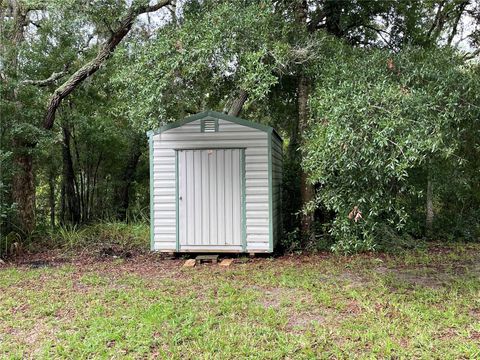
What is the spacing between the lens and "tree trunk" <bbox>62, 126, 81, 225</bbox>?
8961 mm

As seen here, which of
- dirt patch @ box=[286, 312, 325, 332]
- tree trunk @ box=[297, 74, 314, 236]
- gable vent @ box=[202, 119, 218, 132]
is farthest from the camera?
tree trunk @ box=[297, 74, 314, 236]

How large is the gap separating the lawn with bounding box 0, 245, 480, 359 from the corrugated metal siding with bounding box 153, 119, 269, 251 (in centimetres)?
49

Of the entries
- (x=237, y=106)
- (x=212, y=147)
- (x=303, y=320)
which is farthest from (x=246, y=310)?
(x=237, y=106)

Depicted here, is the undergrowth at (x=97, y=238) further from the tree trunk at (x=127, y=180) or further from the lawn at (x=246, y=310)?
the tree trunk at (x=127, y=180)

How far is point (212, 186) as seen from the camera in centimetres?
568

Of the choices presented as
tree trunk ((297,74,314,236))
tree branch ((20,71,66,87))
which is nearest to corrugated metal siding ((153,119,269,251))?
tree trunk ((297,74,314,236))

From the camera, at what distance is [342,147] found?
4.13 m

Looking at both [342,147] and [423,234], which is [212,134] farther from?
[423,234]

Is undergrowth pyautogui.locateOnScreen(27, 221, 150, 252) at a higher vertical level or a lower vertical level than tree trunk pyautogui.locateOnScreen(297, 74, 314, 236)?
lower

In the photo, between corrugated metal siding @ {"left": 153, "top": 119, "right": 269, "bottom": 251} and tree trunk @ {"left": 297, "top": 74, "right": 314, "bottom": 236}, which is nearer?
corrugated metal siding @ {"left": 153, "top": 119, "right": 269, "bottom": 251}

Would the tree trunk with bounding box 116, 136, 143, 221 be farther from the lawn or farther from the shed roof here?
the lawn

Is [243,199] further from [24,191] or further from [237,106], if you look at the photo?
[24,191]

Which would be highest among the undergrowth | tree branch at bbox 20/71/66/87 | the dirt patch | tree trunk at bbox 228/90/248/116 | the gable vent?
tree branch at bbox 20/71/66/87

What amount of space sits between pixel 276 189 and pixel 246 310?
289 cm
